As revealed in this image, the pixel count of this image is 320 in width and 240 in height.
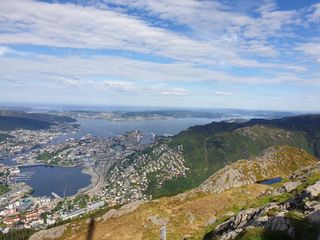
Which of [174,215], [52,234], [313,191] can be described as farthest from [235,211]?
[52,234]

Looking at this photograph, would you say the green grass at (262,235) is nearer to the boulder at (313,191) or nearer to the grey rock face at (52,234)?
the boulder at (313,191)

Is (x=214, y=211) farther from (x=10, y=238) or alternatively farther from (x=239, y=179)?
(x=10, y=238)

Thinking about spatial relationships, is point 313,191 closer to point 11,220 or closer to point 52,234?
point 52,234

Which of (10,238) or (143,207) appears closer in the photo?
(143,207)

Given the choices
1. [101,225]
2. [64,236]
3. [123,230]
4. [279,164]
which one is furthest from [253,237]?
[279,164]

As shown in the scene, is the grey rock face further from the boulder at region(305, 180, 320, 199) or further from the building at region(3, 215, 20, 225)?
the building at region(3, 215, 20, 225)

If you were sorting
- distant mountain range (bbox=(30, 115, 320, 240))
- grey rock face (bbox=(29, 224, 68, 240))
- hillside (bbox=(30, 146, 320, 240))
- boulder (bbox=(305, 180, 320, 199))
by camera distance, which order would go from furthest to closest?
grey rock face (bbox=(29, 224, 68, 240)) → hillside (bbox=(30, 146, 320, 240)) → boulder (bbox=(305, 180, 320, 199)) → distant mountain range (bbox=(30, 115, 320, 240))

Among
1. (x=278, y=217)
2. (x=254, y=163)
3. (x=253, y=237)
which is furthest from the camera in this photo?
(x=254, y=163)

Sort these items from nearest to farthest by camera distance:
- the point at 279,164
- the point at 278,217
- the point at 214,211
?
the point at 278,217, the point at 214,211, the point at 279,164

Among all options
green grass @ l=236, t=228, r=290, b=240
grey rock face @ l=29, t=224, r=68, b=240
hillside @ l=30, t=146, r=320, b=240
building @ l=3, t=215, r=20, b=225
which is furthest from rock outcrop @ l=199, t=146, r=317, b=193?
building @ l=3, t=215, r=20, b=225

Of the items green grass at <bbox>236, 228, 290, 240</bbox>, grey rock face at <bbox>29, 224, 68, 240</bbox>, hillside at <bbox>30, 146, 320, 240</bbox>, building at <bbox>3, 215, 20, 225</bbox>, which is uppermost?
green grass at <bbox>236, 228, 290, 240</bbox>

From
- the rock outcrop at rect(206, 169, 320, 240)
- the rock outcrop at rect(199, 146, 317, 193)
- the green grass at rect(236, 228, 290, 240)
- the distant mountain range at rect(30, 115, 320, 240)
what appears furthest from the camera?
the rock outcrop at rect(199, 146, 317, 193)
